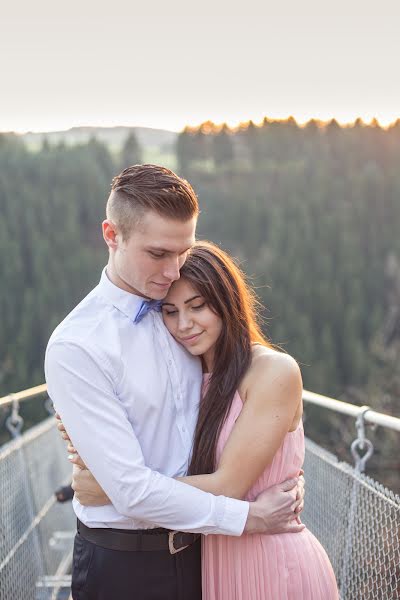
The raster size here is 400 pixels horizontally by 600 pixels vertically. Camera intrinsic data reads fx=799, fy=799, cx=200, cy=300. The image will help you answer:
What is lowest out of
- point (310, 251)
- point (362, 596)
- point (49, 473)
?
point (310, 251)

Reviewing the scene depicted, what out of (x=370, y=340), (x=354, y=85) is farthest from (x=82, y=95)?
(x=370, y=340)

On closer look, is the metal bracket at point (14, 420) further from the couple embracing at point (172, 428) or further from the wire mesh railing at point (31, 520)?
the couple embracing at point (172, 428)

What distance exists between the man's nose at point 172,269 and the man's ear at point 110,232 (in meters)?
0.14

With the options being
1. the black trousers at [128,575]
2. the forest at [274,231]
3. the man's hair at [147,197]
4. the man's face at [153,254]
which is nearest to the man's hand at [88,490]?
the black trousers at [128,575]

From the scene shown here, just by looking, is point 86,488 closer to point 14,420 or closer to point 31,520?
point 14,420

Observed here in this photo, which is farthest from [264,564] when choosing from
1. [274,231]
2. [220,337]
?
[274,231]

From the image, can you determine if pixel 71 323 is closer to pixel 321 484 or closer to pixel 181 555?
pixel 181 555

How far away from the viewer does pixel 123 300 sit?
74.8 inches

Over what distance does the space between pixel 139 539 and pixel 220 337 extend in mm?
534

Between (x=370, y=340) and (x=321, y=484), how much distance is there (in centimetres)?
4686

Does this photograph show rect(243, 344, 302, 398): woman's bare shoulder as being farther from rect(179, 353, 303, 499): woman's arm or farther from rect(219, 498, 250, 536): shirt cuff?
rect(219, 498, 250, 536): shirt cuff

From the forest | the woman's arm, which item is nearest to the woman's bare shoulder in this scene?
the woman's arm

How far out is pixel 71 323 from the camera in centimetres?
Result: 181

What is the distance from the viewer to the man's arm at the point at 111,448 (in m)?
1.73
